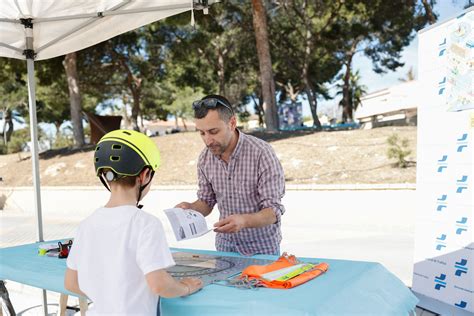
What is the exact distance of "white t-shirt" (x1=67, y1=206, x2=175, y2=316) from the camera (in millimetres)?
1526

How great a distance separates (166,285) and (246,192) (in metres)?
1.21

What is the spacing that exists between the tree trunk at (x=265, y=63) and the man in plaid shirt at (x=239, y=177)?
12039mm

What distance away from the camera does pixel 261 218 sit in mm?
2471

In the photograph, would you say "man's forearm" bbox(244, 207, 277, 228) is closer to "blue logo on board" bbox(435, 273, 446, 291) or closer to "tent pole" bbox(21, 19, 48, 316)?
"blue logo on board" bbox(435, 273, 446, 291)

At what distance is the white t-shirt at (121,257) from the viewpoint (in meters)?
1.53

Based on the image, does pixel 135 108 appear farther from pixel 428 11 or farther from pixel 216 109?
pixel 216 109

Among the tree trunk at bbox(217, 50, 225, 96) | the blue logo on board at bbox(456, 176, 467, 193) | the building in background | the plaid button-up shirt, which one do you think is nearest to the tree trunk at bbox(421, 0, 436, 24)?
the tree trunk at bbox(217, 50, 225, 96)

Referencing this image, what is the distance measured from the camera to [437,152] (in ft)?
12.4

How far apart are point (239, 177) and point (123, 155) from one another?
119 centimetres

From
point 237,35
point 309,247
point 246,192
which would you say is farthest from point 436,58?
point 237,35

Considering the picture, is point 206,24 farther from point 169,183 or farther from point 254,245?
point 254,245

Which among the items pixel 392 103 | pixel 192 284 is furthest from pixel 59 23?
pixel 392 103

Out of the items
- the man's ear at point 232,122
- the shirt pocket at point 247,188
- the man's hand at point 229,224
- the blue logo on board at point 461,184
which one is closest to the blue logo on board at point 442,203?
the blue logo on board at point 461,184

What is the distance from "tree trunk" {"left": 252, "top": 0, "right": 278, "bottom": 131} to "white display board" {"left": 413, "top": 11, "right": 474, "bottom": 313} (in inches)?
Result: 423
